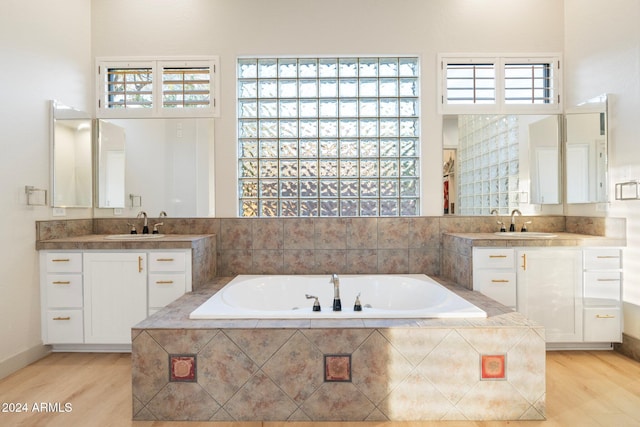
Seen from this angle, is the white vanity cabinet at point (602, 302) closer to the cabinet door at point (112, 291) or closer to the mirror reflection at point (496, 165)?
the mirror reflection at point (496, 165)

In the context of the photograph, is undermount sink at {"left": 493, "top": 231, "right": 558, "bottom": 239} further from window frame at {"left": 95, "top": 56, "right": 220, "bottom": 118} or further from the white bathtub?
window frame at {"left": 95, "top": 56, "right": 220, "bottom": 118}

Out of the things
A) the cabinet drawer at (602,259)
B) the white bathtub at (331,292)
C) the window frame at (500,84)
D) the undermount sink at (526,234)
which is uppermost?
the window frame at (500,84)

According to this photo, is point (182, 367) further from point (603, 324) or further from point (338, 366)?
point (603, 324)

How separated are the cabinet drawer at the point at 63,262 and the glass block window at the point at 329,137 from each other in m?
1.28

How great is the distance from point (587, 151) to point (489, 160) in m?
0.74

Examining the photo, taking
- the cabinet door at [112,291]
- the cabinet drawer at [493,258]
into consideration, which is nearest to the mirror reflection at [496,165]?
the cabinet drawer at [493,258]

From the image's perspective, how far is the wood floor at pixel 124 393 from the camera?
5.96ft

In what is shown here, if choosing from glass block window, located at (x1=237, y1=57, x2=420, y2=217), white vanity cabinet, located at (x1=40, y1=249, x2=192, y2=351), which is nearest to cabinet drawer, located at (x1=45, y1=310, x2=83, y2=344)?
white vanity cabinet, located at (x1=40, y1=249, x2=192, y2=351)

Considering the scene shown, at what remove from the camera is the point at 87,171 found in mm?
3145

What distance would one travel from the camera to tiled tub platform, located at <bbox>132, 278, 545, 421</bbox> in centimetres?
181

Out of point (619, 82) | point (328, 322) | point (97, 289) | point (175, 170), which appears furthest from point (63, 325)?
point (619, 82)

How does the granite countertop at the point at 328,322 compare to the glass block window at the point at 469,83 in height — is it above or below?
below

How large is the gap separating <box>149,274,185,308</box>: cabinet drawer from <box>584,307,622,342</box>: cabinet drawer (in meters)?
2.91

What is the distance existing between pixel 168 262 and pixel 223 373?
1.13m
